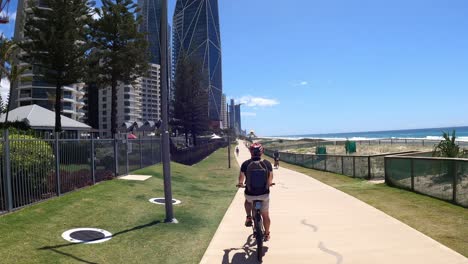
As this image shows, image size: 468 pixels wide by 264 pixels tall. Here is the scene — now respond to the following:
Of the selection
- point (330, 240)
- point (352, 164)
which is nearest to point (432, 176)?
point (330, 240)

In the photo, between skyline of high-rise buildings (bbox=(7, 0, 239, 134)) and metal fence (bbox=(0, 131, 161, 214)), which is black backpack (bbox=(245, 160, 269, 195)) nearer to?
metal fence (bbox=(0, 131, 161, 214))

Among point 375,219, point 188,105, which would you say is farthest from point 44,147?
point 188,105

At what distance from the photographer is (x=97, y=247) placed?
6848 millimetres

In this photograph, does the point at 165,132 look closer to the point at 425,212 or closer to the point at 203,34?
the point at 425,212

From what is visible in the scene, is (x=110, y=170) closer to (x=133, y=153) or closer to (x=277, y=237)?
(x=133, y=153)

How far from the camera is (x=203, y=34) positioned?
169m

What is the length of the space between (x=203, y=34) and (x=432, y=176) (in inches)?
6447

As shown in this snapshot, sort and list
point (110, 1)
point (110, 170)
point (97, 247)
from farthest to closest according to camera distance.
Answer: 1. point (110, 1)
2. point (110, 170)
3. point (97, 247)

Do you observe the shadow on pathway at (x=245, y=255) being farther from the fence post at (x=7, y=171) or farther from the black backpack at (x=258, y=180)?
the fence post at (x=7, y=171)

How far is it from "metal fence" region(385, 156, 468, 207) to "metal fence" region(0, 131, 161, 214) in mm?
10515

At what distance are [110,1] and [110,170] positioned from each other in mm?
24937

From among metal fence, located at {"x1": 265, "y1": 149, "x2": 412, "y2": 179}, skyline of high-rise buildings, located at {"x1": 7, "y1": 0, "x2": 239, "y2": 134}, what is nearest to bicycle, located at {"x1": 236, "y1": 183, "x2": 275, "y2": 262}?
metal fence, located at {"x1": 265, "y1": 149, "x2": 412, "y2": 179}

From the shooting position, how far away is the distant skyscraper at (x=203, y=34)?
6211 inches

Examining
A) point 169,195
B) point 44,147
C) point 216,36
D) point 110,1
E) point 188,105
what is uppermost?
point 216,36
